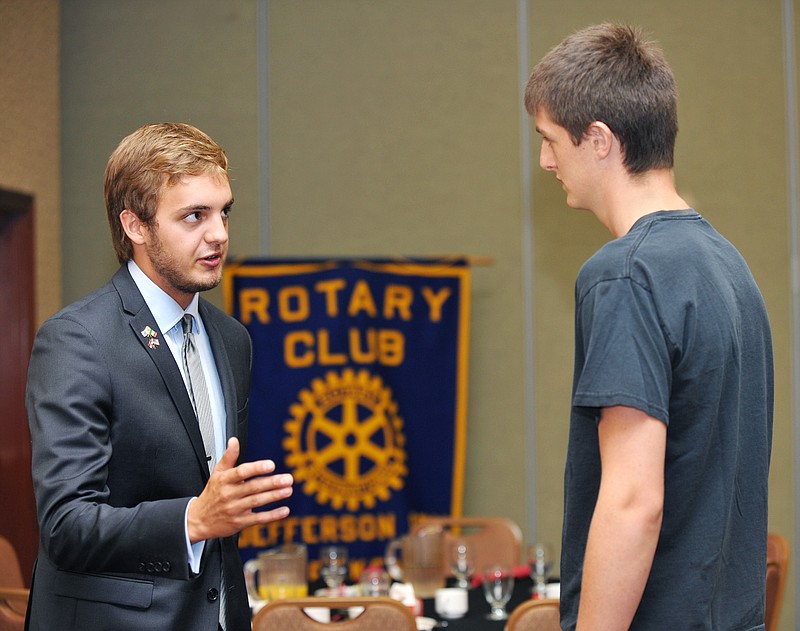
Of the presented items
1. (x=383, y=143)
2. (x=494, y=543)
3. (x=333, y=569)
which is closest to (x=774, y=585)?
(x=494, y=543)

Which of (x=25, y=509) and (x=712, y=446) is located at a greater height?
(x=712, y=446)

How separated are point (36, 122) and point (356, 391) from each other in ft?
6.51

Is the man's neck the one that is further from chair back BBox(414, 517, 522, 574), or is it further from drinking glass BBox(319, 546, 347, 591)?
chair back BBox(414, 517, 522, 574)

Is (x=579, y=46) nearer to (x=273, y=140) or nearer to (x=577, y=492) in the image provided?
(x=577, y=492)

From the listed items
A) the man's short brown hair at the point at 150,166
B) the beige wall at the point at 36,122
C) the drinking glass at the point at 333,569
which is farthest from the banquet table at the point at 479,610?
the beige wall at the point at 36,122

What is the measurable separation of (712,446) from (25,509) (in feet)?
11.9

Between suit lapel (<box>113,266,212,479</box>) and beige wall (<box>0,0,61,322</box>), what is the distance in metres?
2.76

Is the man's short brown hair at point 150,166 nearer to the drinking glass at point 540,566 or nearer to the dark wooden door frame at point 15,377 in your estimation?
the drinking glass at point 540,566

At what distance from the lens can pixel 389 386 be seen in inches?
174

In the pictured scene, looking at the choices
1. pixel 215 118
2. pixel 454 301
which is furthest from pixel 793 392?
pixel 215 118

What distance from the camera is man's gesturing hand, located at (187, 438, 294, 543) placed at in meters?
1.42

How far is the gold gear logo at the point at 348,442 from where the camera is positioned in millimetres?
4348

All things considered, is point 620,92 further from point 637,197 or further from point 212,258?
point 212,258

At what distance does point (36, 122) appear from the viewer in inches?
178
